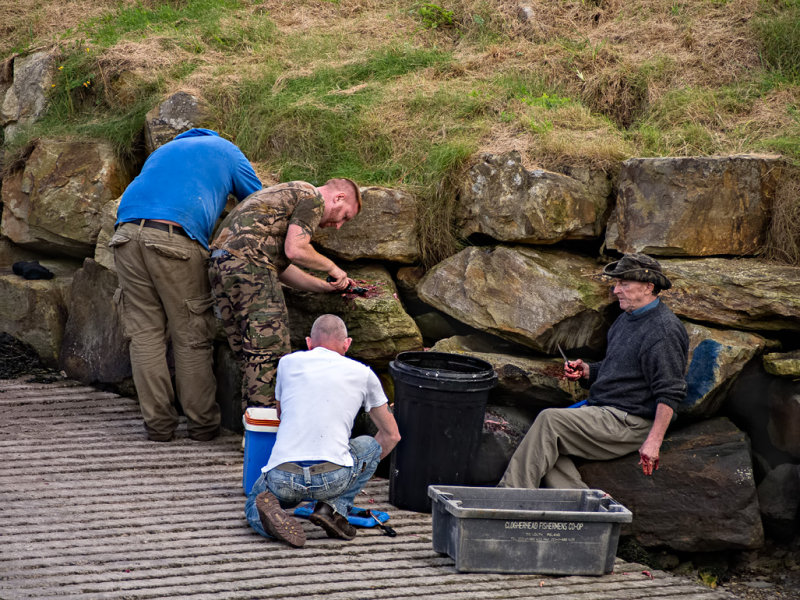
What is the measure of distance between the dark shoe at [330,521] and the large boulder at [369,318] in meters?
1.92

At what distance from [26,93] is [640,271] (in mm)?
7010

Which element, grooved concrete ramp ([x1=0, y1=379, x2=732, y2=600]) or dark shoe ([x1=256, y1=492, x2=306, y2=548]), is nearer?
grooved concrete ramp ([x1=0, y1=379, x2=732, y2=600])

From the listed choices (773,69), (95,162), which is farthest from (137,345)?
(773,69)

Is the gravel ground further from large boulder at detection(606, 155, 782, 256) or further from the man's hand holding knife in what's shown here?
large boulder at detection(606, 155, 782, 256)

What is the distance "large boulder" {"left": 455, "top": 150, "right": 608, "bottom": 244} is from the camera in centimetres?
660

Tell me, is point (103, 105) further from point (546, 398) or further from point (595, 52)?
point (546, 398)

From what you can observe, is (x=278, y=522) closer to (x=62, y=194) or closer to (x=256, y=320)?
(x=256, y=320)

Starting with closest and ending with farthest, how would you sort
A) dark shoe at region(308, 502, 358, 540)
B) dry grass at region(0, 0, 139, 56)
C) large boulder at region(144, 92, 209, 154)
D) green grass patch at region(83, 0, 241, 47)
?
dark shoe at region(308, 502, 358, 540)
large boulder at region(144, 92, 209, 154)
green grass patch at region(83, 0, 241, 47)
dry grass at region(0, 0, 139, 56)

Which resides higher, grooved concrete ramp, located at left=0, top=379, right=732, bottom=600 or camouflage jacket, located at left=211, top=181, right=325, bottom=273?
camouflage jacket, located at left=211, top=181, right=325, bottom=273

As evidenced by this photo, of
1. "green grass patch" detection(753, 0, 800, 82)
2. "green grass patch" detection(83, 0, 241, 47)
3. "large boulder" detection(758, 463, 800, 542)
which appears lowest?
"large boulder" detection(758, 463, 800, 542)

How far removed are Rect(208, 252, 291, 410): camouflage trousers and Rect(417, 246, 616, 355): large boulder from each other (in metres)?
1.25

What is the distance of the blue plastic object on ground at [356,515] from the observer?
5.20m

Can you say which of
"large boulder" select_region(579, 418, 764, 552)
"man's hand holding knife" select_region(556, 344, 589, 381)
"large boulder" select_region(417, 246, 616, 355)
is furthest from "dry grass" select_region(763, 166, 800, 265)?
"man's hand holding knife" select_region(556, 344, 589, 381)

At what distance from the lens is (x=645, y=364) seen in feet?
17.8
